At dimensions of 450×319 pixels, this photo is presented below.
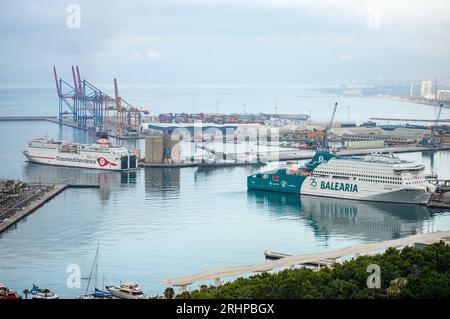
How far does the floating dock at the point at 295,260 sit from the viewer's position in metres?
7.06

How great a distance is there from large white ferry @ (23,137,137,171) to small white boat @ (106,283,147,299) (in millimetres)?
9468

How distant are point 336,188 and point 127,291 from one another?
6892 mm

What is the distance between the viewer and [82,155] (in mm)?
17031

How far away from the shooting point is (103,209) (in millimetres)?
11508

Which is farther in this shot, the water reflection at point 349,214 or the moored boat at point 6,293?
the water reflection at point 349,214

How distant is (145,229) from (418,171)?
4.77 meters

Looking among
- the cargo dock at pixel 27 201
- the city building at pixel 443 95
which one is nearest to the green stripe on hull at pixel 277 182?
the cargo dock at pixel 27 201

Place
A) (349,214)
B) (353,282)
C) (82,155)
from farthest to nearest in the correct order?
(82,155) < (349,214) < (353,282)

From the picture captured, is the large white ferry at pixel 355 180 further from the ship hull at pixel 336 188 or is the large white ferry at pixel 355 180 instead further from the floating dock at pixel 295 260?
the floating dock at pixel 295 260

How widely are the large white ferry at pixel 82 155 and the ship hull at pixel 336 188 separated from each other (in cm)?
319

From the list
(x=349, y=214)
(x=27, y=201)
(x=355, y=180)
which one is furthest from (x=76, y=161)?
(x=349, y=214)

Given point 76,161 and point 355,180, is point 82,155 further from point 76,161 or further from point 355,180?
point 355,180

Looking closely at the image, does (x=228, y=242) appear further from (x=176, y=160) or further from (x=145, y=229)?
(x=176, y=160)

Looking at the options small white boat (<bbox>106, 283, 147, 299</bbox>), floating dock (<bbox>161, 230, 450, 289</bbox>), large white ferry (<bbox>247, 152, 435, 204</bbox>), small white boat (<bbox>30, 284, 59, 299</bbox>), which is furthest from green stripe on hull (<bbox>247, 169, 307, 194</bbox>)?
small white boat (<bbox>30, 284, 59, 299</bbox>)
